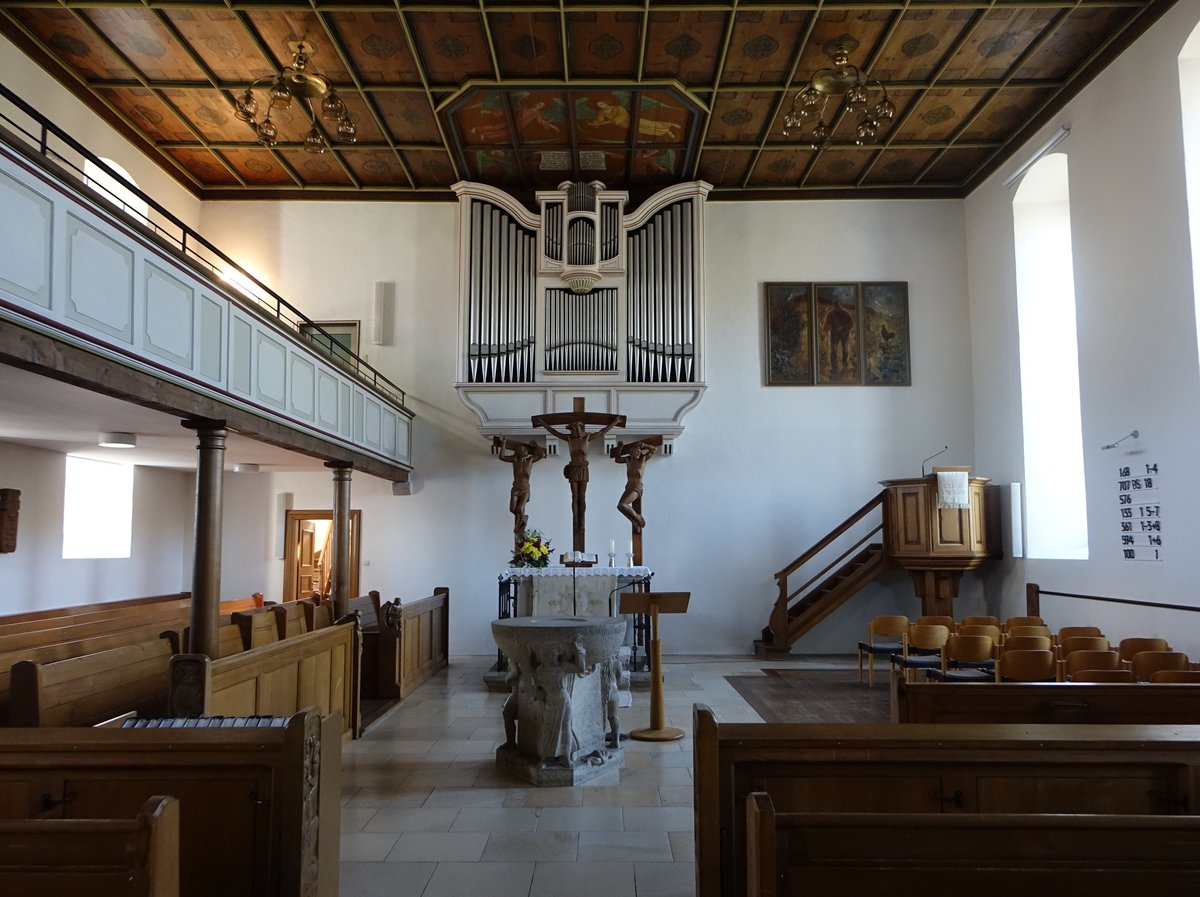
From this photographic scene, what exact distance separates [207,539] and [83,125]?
276 inches

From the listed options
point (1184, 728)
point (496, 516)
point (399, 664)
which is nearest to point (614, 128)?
point (496, 516)

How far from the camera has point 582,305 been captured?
1244cm

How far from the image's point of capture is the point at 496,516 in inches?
496

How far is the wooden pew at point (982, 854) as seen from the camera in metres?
1.92

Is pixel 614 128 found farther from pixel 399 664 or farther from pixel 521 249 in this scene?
pixel 399 664

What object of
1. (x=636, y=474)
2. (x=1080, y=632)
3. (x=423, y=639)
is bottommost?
(x=423, y=639)

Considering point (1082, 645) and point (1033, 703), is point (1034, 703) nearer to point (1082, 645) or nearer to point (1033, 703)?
point (1033, 703)

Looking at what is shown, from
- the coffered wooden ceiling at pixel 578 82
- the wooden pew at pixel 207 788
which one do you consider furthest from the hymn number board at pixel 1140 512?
the wooden pew at pixel 207 788

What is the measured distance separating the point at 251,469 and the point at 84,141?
4.60 metres

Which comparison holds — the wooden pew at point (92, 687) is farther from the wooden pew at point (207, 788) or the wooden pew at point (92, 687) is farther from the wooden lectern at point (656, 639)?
the wooden lectern at point (656, 639)

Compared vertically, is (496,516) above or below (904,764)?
above

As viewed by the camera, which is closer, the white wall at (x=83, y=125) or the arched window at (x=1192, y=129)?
the arched window at (x=1192, y=129)

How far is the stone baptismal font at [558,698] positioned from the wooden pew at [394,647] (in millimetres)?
3050

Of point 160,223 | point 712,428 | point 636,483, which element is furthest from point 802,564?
point 160,223
